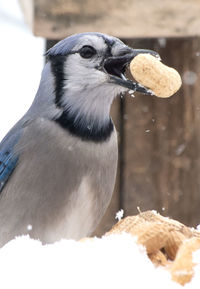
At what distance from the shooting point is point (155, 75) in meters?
1.55

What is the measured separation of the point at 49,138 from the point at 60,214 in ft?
0.65

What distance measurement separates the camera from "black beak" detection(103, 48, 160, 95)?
5.22 ft

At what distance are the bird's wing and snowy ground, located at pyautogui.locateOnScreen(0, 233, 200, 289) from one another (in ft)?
2.66

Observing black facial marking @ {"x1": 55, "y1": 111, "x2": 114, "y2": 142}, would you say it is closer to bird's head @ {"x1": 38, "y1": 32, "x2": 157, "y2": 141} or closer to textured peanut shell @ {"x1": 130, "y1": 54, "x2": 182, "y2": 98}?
bird's head @ {"x1": 38, "y1": 32, "x2": 157, "y2": 141}

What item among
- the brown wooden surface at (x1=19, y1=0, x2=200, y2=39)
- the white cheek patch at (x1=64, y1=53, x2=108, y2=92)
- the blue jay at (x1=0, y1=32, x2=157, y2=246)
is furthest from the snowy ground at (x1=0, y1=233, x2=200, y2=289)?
the brown wooden surface at (x1=19, y1=0, x2=200, y2=39)

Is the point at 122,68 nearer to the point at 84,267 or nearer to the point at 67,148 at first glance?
the point at 67,148

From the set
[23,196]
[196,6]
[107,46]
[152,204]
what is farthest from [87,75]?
[152,204]

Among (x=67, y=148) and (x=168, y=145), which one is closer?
(x=67, y=148)

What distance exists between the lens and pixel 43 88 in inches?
66.7

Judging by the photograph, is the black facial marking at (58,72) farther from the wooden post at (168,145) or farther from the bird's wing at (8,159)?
the wooden post at (168,145)

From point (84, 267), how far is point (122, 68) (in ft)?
3.21

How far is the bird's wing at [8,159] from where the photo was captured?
5.50 feet

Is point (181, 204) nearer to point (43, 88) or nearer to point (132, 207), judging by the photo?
point (132, 207)

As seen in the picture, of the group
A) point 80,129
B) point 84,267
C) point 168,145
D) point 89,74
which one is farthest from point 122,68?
point 84,267
